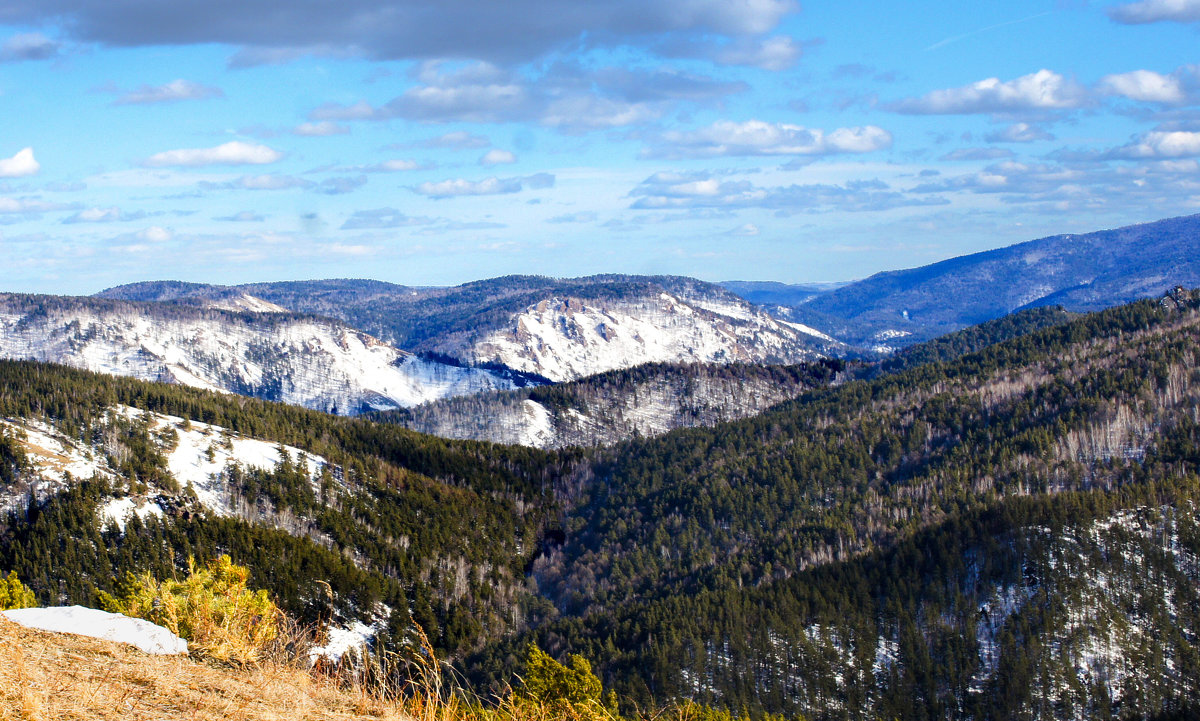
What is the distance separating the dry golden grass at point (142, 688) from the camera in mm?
14758

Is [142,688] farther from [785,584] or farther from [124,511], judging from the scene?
[124,511]

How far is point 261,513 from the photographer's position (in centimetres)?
17888

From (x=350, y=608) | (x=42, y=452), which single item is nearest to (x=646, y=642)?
(x=350, y=608)

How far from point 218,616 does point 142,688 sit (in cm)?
890

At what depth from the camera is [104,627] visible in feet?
64.2

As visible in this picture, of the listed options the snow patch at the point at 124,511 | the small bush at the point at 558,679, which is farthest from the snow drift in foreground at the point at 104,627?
the snow patch at the point at 124,511

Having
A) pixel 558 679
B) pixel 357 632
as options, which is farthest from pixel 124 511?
pixel 558 679

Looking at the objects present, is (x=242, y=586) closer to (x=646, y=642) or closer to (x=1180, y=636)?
(x=646, y=642)

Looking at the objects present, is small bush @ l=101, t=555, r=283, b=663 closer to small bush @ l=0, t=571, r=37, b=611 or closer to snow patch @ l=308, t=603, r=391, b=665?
small bush @ l=0, t=571, r=37, b=611

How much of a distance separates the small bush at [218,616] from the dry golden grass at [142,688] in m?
1.11

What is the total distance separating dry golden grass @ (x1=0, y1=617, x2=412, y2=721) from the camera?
1476 cm

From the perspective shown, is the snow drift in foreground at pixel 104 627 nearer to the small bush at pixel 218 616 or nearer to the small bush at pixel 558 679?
the small bush at pixel 218 616

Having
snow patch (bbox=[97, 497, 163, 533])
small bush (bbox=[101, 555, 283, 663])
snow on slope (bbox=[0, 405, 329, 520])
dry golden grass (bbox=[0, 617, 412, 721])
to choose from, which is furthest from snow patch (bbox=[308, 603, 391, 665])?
dry golden grass (bbox=[0, 617, 412, 721])

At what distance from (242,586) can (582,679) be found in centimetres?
2090
